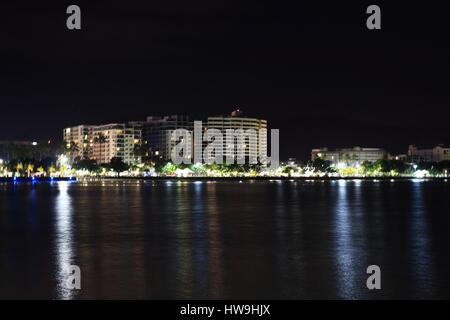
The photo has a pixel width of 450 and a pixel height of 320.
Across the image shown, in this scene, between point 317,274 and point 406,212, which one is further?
point 406,212

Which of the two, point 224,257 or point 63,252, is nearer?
point 224,257

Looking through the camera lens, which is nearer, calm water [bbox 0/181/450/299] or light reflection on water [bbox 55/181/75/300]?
light reflection on water [bbox 55/181/75/300]

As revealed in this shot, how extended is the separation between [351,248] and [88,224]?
1375 centimetres

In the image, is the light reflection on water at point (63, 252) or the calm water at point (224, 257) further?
the calm water at point (224, 257)

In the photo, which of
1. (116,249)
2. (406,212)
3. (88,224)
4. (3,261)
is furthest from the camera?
(406,212)

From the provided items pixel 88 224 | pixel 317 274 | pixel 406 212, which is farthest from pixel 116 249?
pixel 406 212

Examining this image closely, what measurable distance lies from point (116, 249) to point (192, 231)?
602cm
